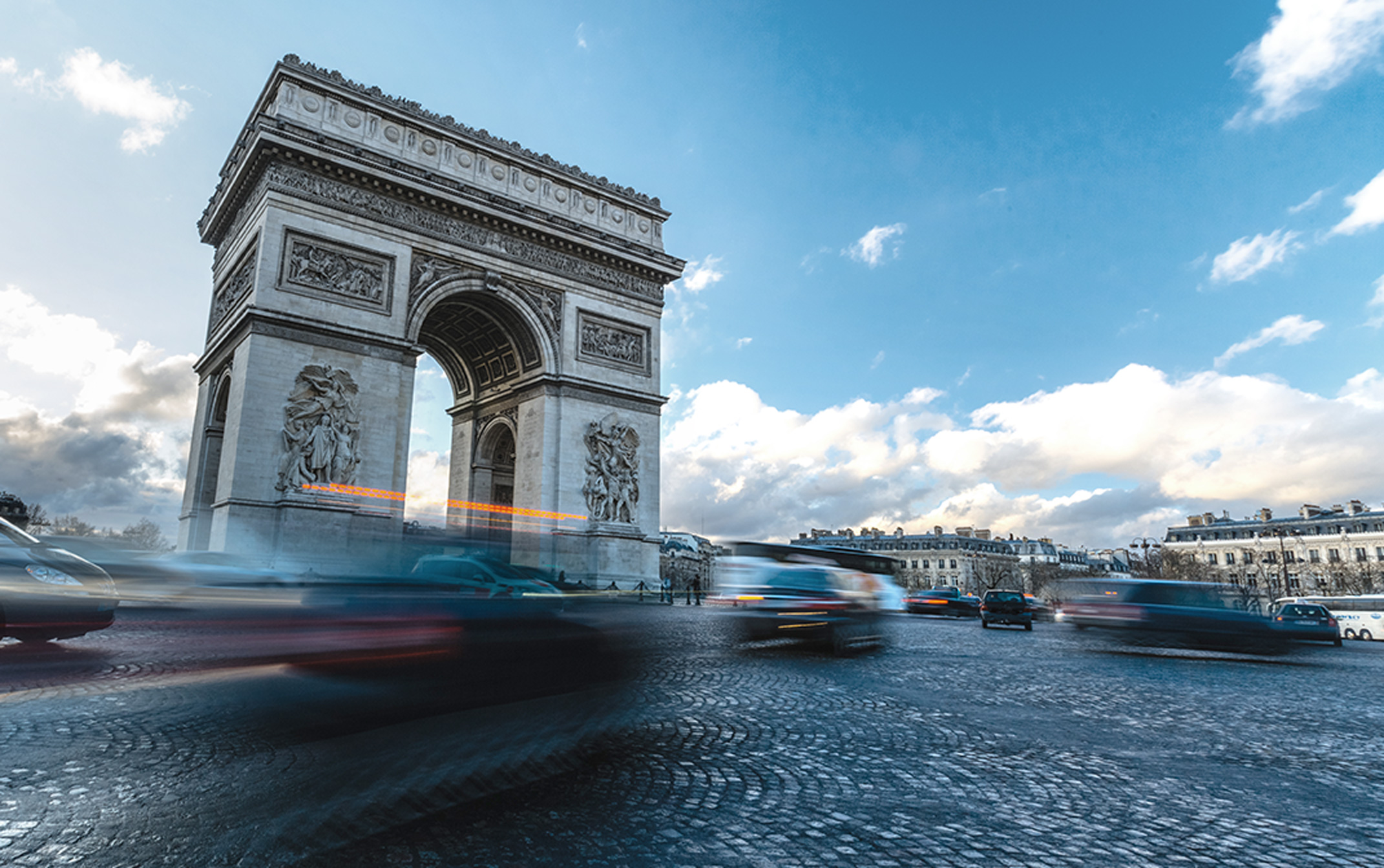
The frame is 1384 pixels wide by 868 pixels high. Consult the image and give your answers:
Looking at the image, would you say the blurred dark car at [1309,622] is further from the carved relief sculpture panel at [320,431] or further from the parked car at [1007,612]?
the carved relief sculpture panel at [320,431]

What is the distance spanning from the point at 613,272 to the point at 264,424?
41.5 feet

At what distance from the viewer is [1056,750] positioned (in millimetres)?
4543

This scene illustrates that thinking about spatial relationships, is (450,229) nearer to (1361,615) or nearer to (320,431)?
(320,431)

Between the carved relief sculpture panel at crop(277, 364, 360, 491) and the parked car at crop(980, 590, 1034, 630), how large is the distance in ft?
57.2

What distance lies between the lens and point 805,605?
10.6 m

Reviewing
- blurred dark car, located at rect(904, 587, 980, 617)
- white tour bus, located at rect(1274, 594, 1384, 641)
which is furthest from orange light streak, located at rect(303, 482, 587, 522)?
white tour bus, located at rect(1274, 594, 1384, 641)

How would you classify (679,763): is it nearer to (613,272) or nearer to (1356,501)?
(613,272)

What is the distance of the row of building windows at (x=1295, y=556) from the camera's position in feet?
227

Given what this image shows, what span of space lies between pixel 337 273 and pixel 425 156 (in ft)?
16.4

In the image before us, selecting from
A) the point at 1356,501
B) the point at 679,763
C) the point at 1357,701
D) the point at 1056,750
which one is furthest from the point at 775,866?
the point at 1356,501

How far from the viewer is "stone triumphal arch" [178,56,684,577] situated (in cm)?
1981

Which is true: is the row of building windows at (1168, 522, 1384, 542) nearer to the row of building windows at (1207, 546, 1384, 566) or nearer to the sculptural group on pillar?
the row of building windows at (1207, 546, 1384, 566)

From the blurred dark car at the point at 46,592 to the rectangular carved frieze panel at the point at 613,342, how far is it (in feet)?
61.3

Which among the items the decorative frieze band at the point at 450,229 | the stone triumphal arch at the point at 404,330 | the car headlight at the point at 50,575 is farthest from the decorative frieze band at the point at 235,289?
the car headlight at the point at 50,575
